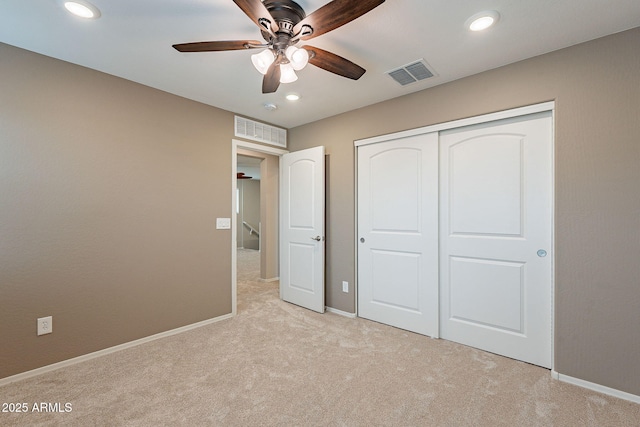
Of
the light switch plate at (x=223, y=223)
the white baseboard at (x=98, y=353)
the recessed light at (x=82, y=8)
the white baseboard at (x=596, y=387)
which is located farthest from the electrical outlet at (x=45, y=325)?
the white baseboard at (x=596, y=387)

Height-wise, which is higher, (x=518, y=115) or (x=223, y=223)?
(x=518, y=115)

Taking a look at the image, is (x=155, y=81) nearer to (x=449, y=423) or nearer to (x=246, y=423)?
(x=246, y=423)

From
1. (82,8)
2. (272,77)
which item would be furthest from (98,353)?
(272,77)

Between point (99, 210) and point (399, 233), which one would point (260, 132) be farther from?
point (399, 233)

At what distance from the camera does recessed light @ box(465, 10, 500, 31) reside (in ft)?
5.75

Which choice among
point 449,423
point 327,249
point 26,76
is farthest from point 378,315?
point 26,76

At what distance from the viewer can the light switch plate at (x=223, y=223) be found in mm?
3295

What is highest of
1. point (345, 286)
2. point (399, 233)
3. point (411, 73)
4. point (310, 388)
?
point (411, 73)

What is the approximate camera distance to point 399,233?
9.99 ft

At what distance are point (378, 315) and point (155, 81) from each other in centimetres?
321

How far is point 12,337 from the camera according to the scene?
209 cm

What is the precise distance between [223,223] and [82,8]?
212 cm

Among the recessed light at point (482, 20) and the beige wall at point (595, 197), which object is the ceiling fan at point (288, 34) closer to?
the recessed light at point (482, 20)

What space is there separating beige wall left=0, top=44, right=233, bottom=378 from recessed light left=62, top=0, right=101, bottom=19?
0.78 meters
